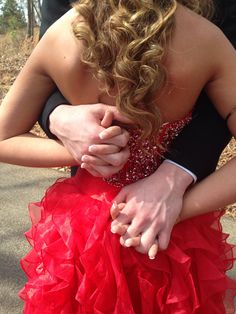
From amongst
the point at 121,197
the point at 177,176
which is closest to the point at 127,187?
the point at 121,197

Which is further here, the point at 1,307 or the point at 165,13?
the point at 1,307

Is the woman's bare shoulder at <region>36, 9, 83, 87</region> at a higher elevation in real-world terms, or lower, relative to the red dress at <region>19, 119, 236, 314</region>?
higher

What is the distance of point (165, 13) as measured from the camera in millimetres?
1114

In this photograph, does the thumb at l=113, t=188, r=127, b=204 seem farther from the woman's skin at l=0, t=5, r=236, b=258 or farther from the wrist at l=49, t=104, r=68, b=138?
the wrist at l=49, t=104, r=68, b=138

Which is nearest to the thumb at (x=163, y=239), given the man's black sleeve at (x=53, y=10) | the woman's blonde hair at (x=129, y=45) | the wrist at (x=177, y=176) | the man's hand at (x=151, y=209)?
the man's hand at (x=151, y=209)

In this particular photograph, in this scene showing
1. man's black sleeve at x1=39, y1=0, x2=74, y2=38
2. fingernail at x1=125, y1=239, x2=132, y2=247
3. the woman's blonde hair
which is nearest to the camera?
the woman's blonde hair

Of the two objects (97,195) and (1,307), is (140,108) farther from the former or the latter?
(1,307)

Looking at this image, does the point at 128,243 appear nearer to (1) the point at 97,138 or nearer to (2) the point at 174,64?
(1) the point at 97,138

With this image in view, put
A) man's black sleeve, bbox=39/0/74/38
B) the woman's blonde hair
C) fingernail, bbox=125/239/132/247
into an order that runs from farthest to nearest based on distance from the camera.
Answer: man's black sleeve, bbox=39/0/74/38 < fingernail, bbox=125/239/132/247 < the woman's blonde hair

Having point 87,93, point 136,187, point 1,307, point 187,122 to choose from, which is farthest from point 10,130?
point 1,307

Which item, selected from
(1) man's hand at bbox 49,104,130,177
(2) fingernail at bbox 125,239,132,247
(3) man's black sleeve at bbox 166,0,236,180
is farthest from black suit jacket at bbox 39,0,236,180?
(2) fingernail at bbox 125,239,132,247

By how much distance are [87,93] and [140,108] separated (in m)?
0.17

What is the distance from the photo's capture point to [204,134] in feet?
4.31

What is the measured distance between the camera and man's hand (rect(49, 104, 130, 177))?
1.18m
